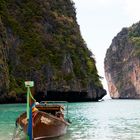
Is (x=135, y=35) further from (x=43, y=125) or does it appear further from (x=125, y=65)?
(x=43, y=125)

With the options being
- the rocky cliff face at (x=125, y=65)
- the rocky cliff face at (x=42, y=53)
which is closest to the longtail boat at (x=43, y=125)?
the rocky cliff face at (x=42, y=53)

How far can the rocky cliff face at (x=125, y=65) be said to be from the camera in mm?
171625

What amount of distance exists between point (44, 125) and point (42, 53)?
196 ft

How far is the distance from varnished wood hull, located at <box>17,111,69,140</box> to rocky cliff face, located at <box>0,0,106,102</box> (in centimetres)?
4388

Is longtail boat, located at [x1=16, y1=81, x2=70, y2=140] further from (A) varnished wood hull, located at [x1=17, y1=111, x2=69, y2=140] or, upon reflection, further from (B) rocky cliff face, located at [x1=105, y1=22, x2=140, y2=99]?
(B) rocky cliff face, located at [x1=105, y1=22, x2=140, y2=99]

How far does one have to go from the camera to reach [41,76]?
249ft

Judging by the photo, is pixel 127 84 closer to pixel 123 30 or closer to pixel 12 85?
pixel 123 30

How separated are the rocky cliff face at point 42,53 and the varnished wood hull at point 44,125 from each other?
144ft

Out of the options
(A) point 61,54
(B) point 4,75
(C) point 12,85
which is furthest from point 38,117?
(A) point 61,54

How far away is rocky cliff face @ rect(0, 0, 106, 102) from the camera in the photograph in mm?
72881

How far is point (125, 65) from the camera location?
182125 mm

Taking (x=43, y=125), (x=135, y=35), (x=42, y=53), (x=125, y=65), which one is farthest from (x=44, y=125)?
(x=135, y=35)

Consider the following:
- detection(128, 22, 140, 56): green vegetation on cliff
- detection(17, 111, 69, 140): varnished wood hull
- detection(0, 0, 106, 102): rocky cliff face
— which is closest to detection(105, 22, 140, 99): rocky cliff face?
detection(128, 22, 140, 56): green vegetation on cliff

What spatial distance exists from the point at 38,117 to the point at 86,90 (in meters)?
67.0
